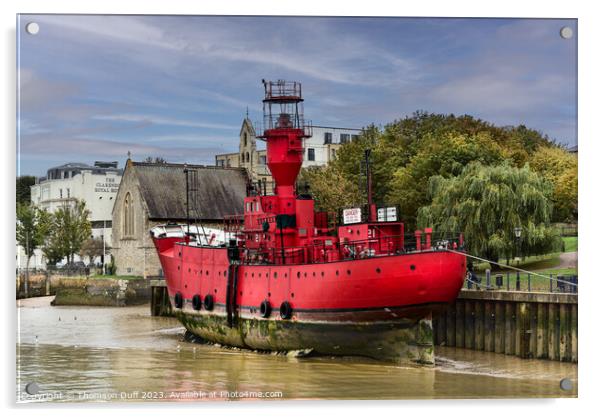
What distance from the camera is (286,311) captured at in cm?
3009

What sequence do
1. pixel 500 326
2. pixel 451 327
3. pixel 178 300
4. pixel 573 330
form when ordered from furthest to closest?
pixel 178 300
pixel 451 327
pixel 500 326
pixel 573 330

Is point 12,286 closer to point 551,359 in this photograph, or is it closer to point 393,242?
point 393,242

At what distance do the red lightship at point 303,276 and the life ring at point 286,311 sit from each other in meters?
0.03

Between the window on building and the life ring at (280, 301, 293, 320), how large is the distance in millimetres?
26890

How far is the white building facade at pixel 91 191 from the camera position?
4130 cm

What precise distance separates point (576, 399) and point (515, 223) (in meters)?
12.4

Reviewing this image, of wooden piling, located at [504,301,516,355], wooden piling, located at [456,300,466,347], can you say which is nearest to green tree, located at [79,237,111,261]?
wooden piling, located at [456,300,466,347]

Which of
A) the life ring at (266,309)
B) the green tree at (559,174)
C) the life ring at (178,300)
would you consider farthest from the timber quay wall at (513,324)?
the life ring at (178,300)

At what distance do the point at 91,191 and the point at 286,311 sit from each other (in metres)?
27.9

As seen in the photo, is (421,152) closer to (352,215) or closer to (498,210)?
(498,210)

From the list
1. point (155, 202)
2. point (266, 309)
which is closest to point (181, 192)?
point (155, 202)

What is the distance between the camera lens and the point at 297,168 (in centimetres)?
3381

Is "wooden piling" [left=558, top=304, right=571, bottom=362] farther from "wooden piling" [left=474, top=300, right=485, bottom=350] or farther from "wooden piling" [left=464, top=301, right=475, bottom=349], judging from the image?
"wooden piling" [left=464, top=301, right=475, bottom=349]
